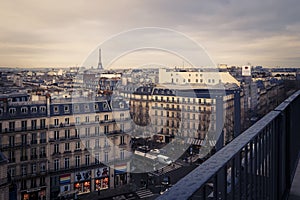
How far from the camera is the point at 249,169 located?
491 millimetres

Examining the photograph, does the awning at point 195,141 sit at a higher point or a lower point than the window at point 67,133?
lower

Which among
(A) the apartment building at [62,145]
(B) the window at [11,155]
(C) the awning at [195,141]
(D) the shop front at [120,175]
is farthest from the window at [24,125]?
(C) the awning at [195,141]

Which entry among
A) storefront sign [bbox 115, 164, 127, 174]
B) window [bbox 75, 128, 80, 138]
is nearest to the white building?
storefront sign [bbox 115, 164, 127, 174]

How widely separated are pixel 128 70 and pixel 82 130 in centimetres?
1237

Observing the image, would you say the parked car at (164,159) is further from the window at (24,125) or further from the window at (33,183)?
the window at (24,125)

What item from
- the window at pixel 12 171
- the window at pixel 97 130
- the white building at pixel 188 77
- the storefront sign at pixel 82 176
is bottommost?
the storefront sign at pixel 82 176

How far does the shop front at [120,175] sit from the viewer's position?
7027 millimetres

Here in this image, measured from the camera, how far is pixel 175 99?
10430mm

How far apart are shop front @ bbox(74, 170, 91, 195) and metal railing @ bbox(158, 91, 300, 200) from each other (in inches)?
229

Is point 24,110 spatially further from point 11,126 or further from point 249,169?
point 249,169

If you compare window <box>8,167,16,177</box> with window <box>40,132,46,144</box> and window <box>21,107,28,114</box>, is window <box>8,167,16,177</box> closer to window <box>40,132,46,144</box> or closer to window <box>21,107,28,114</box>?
window <box>40,132,46,144</box>

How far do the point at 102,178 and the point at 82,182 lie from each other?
0.48m

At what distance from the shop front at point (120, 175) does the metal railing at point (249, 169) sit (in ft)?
20.9

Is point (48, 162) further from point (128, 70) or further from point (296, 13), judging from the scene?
point (128, 70)
